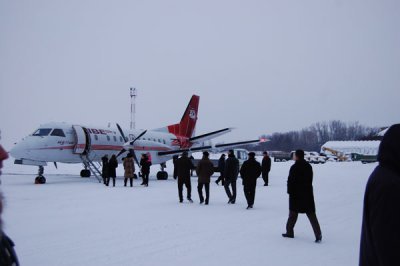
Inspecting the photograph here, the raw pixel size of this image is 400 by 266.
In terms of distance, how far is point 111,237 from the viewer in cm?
702

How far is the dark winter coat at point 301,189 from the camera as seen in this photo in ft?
22.6

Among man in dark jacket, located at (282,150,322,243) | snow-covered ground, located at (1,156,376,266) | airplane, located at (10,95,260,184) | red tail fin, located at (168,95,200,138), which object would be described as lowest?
snow-covered ground, located at (1,156,376,266)

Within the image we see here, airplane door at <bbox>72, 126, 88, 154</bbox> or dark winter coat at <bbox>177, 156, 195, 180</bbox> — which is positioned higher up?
airplane door at <bbox>72, 126, 88, 154</bbox>

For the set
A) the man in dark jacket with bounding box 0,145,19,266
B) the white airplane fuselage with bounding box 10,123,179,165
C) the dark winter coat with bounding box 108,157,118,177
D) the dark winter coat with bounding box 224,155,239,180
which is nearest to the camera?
the man in dark jacket with bounding box 0,145,19,266

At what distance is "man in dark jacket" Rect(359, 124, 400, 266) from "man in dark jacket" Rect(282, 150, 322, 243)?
16.2 feet

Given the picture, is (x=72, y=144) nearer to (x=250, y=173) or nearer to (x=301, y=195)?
(x=250, y=173)

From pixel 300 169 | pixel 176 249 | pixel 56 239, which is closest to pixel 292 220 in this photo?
pixel 300 169

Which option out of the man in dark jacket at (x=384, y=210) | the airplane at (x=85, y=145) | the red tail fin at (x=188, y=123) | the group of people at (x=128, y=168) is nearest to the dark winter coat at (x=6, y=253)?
the man in dark jacket at (x=384, y=210)

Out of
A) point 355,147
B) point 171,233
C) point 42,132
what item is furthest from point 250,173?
point 355,147

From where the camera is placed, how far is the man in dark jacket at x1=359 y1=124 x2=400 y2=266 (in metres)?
1.85

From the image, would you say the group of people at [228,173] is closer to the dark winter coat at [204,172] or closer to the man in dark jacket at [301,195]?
the dark winter coat at [204,172]

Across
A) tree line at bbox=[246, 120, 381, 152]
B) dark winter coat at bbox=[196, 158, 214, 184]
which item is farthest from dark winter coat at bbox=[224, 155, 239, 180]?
tree line at bbox=[246, 120, 381, 152]

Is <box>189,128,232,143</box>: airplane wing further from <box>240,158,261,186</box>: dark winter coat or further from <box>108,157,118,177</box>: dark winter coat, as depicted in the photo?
<box>240,158,261,186</box>: dark winter coat

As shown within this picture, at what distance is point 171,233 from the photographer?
7418 millimetres
